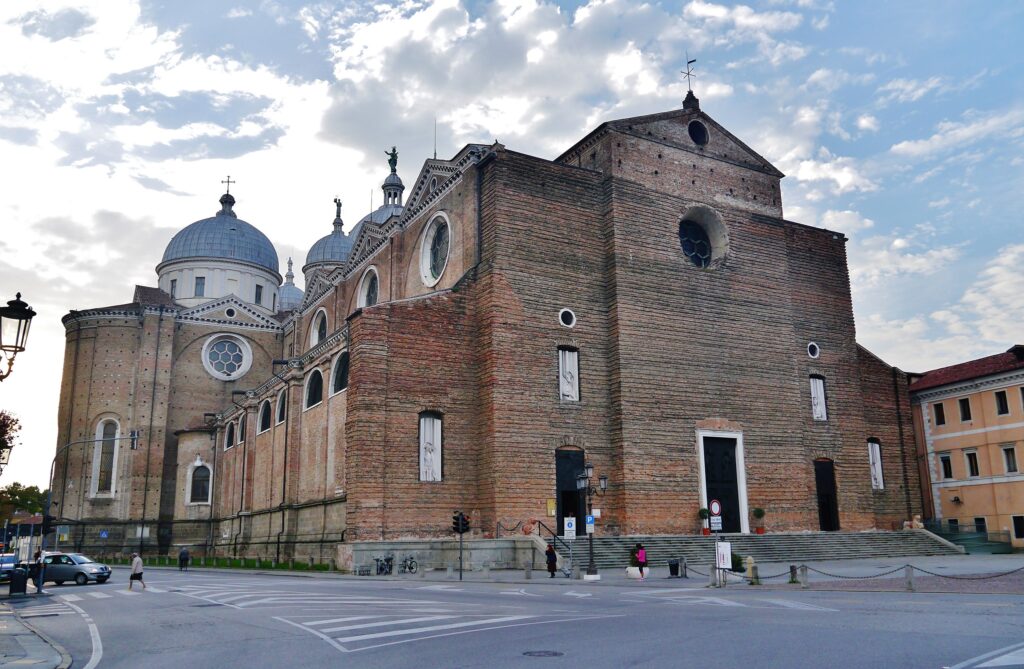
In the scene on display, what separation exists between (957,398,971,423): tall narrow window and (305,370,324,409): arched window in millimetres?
28550

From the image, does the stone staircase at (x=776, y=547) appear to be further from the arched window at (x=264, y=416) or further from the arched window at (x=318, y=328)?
the arched window at (x=318, y=328)

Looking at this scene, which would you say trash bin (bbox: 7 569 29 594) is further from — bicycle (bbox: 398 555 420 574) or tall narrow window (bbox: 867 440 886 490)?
tall narrow window (bbox: 867 440 886 490)

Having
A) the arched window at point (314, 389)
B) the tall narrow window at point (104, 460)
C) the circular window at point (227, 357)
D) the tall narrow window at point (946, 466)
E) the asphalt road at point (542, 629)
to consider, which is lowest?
the asphalt road at point (542, 629)

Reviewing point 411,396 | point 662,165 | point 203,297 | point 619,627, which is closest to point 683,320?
point 662,165

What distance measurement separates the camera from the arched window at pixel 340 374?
1297 inches

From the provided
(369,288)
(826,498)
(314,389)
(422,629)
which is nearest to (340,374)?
(314,389)

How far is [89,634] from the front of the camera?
13539 millimetres

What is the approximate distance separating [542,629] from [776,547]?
21.1 metres

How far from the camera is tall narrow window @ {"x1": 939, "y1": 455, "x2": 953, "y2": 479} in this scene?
3966cm

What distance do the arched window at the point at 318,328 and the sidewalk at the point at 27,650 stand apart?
3514cm

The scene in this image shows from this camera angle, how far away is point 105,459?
4994cm

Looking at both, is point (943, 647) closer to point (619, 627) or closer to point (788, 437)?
point (619, 627)

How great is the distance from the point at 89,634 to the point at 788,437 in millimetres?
27637

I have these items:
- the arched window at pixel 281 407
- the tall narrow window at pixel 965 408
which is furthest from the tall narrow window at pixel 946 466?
the arched window at pixel 281 407
